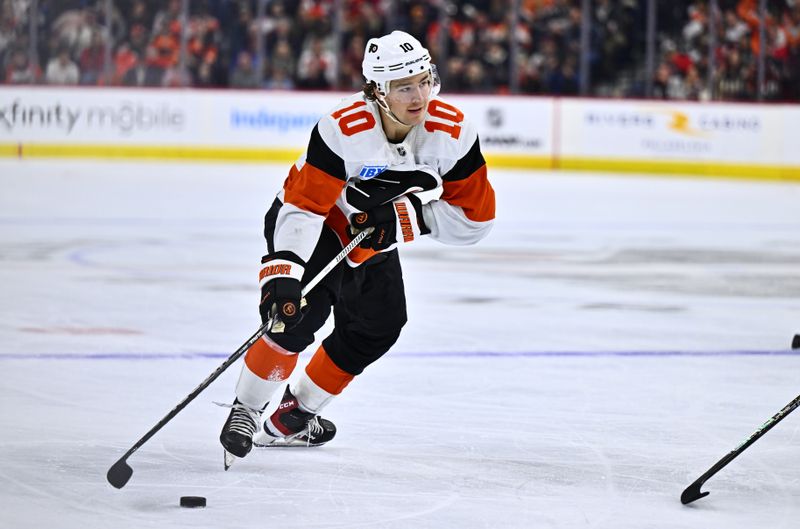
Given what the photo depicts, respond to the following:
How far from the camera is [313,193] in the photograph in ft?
10.7

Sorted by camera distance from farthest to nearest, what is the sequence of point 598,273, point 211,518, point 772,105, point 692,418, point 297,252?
point 772,105, point 598,273, point 692,418, point 297,252, point 211,518

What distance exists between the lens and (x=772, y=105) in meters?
14.0

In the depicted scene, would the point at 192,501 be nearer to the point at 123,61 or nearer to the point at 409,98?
the point at 409,98

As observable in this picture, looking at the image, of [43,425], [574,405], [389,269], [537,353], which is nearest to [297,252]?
[389,269]

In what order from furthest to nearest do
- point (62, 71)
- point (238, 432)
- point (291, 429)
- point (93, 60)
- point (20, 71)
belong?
point (93, 60), point (62, 71), point (20, 71), point (291, 429), point (238, 432)

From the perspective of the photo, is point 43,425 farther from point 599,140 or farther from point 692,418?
point 599,140


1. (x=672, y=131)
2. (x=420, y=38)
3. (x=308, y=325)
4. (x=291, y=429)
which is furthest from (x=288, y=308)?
(x=420, y=38)

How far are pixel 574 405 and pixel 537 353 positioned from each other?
89 cm

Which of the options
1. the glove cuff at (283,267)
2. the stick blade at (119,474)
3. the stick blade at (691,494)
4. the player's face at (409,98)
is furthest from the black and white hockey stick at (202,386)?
the stick blade at (691,494)

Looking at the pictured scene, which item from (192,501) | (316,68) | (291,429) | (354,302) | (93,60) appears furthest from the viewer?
(316,68)

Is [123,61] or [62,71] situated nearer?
[62,71]

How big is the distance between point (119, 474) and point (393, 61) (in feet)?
3.76

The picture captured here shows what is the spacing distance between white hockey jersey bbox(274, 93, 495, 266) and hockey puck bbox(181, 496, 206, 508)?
24.3 inches

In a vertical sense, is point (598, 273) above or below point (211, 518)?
below
